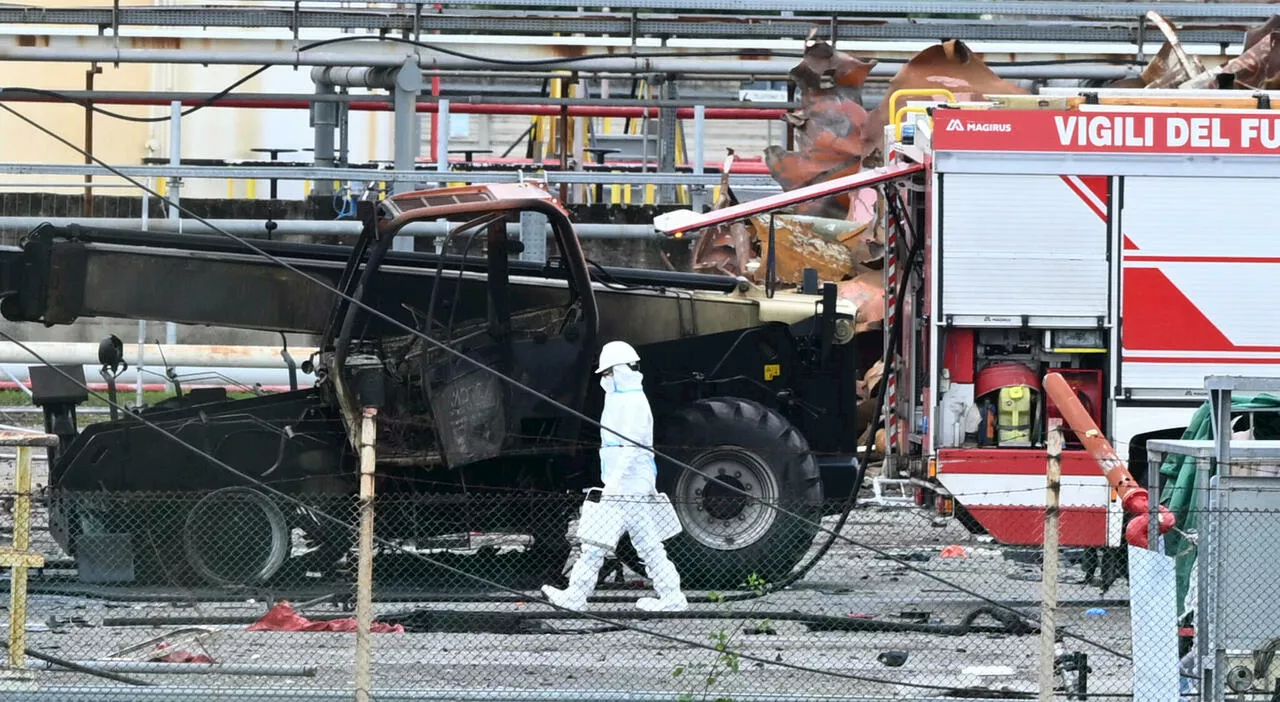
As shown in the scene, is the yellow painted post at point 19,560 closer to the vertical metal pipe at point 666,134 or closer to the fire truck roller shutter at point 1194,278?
the fire truck roller shutter at point 1194,278

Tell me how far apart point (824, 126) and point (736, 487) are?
6.48 metres

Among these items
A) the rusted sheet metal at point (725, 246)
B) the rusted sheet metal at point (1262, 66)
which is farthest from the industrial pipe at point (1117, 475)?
the rusted sheet metal at point (1262, 66)

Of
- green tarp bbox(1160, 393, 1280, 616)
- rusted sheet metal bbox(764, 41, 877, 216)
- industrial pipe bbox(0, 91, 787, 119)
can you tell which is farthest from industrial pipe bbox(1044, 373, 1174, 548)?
industrial pipe bbox(0, 91, 787, 119)

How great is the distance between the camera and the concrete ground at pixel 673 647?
8.16 m

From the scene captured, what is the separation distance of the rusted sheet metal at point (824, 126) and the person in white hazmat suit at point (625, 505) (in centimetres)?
592

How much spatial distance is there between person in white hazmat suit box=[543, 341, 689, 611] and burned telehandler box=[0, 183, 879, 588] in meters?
0.31

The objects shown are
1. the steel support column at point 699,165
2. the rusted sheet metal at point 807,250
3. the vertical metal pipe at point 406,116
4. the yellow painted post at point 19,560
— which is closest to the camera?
the yellow painted post at point 19,560

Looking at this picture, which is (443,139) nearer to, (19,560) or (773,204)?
(773,204)

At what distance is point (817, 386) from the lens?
1135 cm

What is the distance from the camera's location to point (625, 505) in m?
9.84

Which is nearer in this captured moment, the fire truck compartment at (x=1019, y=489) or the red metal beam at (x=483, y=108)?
the fire truck compartment at (x=1019, y=489)

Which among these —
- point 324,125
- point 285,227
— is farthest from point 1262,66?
point 324,125

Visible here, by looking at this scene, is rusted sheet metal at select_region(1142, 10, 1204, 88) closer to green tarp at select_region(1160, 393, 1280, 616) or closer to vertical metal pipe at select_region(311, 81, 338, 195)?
green tarp at select_region(1160, 393, 1280, 616)

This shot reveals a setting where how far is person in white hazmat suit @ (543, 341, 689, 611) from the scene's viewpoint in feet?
32.0
